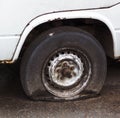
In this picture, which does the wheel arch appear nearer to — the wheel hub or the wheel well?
the wheel well

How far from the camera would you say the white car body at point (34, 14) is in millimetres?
4359

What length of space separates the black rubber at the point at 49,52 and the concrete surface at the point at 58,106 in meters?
0.16

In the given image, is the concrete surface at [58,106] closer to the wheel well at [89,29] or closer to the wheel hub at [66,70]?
the wheel hub at [66,70]

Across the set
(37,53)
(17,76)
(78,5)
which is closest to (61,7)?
(78,5)

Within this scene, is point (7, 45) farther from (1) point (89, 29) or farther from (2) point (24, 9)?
(1) point (89, 29)

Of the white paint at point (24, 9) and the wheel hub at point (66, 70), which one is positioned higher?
the white paint at point (24, 9)

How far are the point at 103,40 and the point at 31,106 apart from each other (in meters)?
1.13

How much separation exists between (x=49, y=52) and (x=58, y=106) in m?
0.64

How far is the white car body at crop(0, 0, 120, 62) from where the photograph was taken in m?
4.36

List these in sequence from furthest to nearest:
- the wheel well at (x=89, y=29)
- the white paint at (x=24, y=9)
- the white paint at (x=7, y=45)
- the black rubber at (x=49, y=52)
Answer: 1. the wheel well at (x=89, y=29)
2. the black rubber at (x=49, y=52)
3. the white paint at (x=7, y=45)
4. the white paint at (x=24, y=9)

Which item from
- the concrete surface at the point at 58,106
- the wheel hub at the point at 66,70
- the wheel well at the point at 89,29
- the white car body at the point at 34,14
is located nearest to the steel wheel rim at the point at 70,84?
the wheel hub at the point at 66,70

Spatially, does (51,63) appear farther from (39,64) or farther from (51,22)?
(51,22)

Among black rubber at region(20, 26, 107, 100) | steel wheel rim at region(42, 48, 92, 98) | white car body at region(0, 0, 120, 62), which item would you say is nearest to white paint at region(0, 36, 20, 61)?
white car body at region(0, 0, 120, 62)

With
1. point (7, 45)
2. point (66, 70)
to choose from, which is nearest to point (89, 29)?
point (66, 70)
